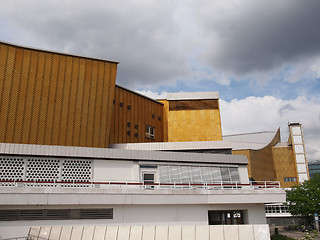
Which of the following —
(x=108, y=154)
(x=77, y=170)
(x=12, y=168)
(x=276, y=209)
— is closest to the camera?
(x=12, y=168)

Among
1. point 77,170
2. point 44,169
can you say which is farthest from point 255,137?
point 44,169

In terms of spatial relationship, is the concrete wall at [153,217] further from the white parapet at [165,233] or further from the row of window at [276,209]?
the row of window at [276,209]

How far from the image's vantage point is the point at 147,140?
37969mm

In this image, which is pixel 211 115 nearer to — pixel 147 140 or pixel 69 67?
pixel 147 140

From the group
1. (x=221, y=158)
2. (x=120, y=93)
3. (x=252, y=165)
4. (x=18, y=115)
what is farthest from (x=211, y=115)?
(x=18, y=115)

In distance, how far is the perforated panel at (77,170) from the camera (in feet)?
71.2

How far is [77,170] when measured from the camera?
867 inches

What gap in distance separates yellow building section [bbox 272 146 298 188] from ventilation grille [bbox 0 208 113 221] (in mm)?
54510

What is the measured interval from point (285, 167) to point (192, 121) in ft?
119

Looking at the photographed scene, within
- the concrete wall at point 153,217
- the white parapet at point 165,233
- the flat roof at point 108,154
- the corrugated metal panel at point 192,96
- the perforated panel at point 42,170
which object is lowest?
the white parapet at point 165,233

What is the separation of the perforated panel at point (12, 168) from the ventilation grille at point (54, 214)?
3.32 meters

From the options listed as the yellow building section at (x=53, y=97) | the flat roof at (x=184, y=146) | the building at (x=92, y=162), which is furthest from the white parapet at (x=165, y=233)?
the flat roof at (x=184, y=146)

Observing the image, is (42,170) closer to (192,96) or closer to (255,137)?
(192,96)

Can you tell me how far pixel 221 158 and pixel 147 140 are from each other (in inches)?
578
